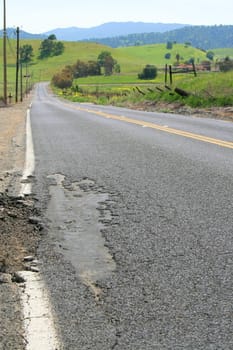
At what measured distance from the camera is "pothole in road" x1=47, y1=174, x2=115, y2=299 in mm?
4686

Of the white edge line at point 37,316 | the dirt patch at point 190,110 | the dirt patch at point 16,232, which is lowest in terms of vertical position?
the dirt patch at point 190,110

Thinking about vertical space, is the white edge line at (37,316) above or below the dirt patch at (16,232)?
above

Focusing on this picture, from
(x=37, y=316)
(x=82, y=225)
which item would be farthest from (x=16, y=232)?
(x=37, y=316)

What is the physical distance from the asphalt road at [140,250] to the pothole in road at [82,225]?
0.01 metres

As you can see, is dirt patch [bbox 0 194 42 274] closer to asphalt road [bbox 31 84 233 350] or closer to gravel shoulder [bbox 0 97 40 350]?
gravel shoulder [bbox 0 97 40 350]

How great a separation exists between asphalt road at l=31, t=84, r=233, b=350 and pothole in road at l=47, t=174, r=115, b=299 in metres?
0.01

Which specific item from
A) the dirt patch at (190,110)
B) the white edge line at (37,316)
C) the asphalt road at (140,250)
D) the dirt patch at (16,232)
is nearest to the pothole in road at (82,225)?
the asphalt road at (140,250)

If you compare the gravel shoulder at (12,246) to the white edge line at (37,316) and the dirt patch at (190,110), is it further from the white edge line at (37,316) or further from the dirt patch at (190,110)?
the dirt patch at (190,110)

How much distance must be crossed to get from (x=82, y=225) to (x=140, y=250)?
50.1 inches

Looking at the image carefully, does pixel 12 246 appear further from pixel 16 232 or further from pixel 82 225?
pixel 82 225

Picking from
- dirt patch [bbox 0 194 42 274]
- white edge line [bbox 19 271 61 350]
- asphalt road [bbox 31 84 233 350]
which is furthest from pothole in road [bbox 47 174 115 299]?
white edge line [bbox 19 271 61 350]

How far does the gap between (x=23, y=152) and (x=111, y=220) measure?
23.5ft

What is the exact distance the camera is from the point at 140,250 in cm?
497

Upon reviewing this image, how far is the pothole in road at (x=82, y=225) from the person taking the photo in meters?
4.69
